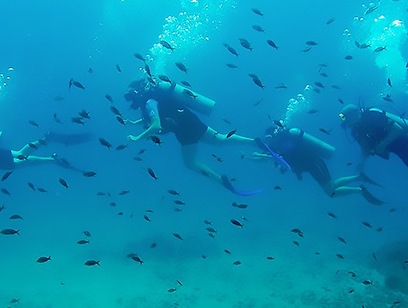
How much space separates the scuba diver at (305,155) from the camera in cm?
1252

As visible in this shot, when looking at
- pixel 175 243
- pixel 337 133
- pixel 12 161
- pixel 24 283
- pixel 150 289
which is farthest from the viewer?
pixel 337 133

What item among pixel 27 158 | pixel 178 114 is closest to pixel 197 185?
pixel 27 158

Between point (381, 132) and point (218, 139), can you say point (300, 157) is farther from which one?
point (381, 132)

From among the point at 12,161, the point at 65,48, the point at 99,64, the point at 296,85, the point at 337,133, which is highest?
the point at 12,161

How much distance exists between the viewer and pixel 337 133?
90.6m

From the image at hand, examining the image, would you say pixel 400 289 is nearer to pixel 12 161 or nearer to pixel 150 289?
pixel 150 289

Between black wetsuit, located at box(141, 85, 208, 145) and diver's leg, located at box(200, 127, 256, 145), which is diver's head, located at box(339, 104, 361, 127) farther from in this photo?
black wetsuit, located at box(141, 85, 208, 145)

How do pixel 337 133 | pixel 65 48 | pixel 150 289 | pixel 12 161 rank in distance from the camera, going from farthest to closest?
pixel 337 133 → pixel 65 48 → pixel 150 289 → pixel 12 161

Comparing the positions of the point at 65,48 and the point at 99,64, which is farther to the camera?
the point at 99,64

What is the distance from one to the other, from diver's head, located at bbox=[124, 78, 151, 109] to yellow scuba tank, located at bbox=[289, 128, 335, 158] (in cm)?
472

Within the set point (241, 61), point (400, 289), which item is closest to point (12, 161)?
point (400, 289)

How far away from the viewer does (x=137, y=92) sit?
11086mm

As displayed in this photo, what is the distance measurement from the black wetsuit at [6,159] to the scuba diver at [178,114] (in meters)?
6.31

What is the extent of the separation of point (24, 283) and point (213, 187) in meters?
43.7
